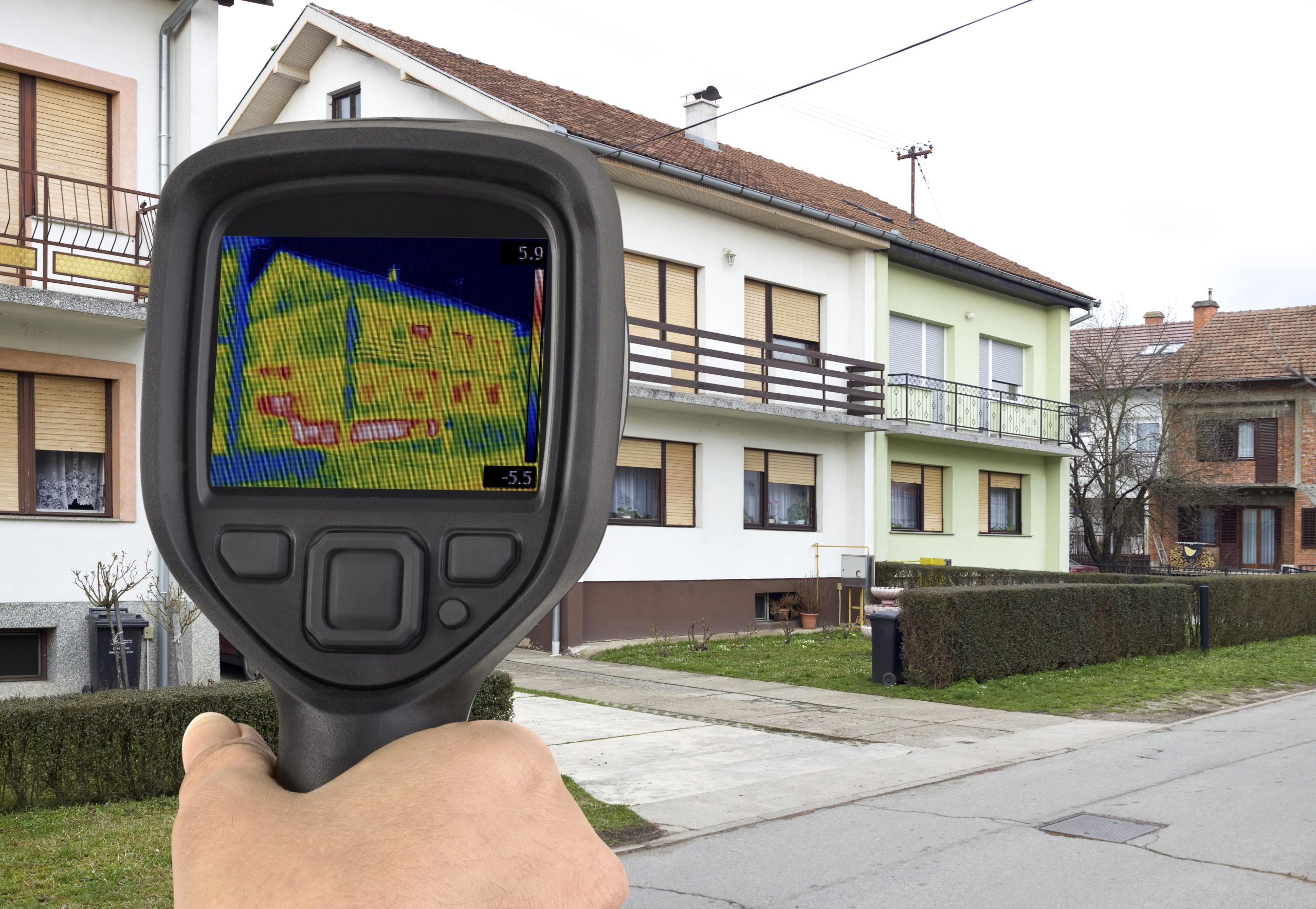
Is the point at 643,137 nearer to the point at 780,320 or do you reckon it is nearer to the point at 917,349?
the point at 780,320

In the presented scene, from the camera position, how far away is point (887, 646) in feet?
48.3

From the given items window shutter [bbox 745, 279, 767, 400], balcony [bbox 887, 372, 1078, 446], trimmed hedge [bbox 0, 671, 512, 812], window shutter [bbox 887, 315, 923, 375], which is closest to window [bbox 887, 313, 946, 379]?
window shutter [bbox 887, 315, 923, 375]

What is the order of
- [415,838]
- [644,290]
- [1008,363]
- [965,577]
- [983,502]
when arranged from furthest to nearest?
1. [1008,363]
2. [983,502]
3. [965,577]
4. [644,290]
5. [415,838]

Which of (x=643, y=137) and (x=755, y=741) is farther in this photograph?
(x=643, y=137)

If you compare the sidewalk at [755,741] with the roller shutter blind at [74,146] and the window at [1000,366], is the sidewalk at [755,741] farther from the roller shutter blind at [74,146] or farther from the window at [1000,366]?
the window at [1000,366]

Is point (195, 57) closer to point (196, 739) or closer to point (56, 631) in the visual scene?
point (56, 631)

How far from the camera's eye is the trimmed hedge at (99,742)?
24.2 feet

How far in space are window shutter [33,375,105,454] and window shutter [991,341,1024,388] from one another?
21.8m

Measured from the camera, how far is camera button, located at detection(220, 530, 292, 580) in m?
1.10

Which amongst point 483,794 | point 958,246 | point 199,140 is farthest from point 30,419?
point 958,246

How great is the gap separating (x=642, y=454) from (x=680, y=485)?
1094 millimetres

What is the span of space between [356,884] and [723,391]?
20.6m

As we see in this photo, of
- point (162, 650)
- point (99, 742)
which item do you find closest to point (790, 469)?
point (162, 650)

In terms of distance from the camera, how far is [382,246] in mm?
1154
